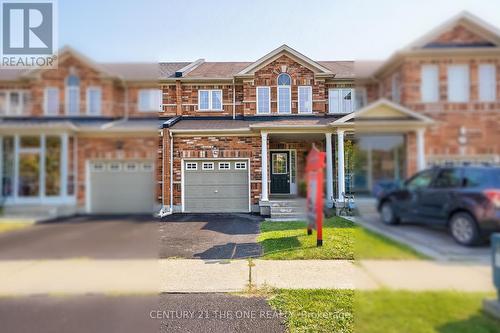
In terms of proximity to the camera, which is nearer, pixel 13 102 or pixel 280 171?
pixel 13 102

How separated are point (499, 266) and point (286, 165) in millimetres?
5753

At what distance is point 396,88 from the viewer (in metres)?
0.73

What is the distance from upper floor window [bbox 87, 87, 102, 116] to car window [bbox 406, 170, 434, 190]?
0.79 metres

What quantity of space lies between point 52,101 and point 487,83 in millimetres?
1043

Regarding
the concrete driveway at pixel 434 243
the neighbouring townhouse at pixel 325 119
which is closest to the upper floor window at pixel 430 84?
the neighbouring townhouse at pixel 325 119

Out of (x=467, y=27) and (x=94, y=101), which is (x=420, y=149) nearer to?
(x=467, y=27)

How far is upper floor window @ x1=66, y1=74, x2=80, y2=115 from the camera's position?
33.2 inches

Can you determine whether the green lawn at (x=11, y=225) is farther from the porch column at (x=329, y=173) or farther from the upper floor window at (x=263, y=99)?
the upper floor window at (x=263, y=99)

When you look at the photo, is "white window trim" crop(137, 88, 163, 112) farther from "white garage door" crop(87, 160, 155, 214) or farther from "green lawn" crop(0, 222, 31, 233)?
"green lawn" crop(0, 222, 31, 233)

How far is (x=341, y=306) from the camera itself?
325 cm

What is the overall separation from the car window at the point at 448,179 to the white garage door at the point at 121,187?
2.49 feet

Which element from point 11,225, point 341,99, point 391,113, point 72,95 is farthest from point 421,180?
point 341,99

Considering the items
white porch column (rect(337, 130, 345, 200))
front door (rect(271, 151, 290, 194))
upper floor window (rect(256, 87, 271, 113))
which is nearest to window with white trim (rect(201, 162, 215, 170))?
front door (rect(271, 151, 290, 194))

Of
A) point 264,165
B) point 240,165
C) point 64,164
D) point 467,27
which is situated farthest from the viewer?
point 264,165
